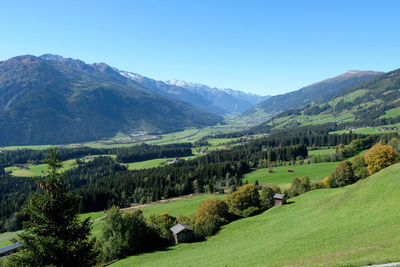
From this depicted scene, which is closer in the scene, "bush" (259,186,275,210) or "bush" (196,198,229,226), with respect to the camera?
"bush" (196,198,229,226)

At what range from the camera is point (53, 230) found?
Answer: 25.5 meters

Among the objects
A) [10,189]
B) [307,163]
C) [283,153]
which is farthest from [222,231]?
[10,189]

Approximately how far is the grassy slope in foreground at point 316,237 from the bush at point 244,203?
25.0ft

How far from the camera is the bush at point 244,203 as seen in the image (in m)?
81.6

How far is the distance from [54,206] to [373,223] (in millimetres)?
45154

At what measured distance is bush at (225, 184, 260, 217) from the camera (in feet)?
268

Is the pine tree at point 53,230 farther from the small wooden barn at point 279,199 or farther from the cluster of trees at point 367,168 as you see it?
the cluster of trees at point 367,168

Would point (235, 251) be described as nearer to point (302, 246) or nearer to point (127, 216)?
point (302, 246)

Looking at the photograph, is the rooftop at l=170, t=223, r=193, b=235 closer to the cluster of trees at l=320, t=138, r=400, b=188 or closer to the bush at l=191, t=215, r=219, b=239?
the bush at l=191, t=215, r=219, b=239

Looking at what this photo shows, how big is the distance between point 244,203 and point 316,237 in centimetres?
4038

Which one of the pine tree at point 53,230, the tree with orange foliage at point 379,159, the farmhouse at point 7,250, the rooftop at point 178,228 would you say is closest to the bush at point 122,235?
the rooftop at point 178,228

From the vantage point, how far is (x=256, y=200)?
84812 mm

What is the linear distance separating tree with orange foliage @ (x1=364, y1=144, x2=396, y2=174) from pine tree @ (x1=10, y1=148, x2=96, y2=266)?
3793 inches

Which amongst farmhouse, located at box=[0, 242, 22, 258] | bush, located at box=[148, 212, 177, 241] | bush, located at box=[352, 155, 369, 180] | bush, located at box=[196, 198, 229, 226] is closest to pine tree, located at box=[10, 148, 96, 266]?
bush, located at box=[148, 212, 177, 241]
